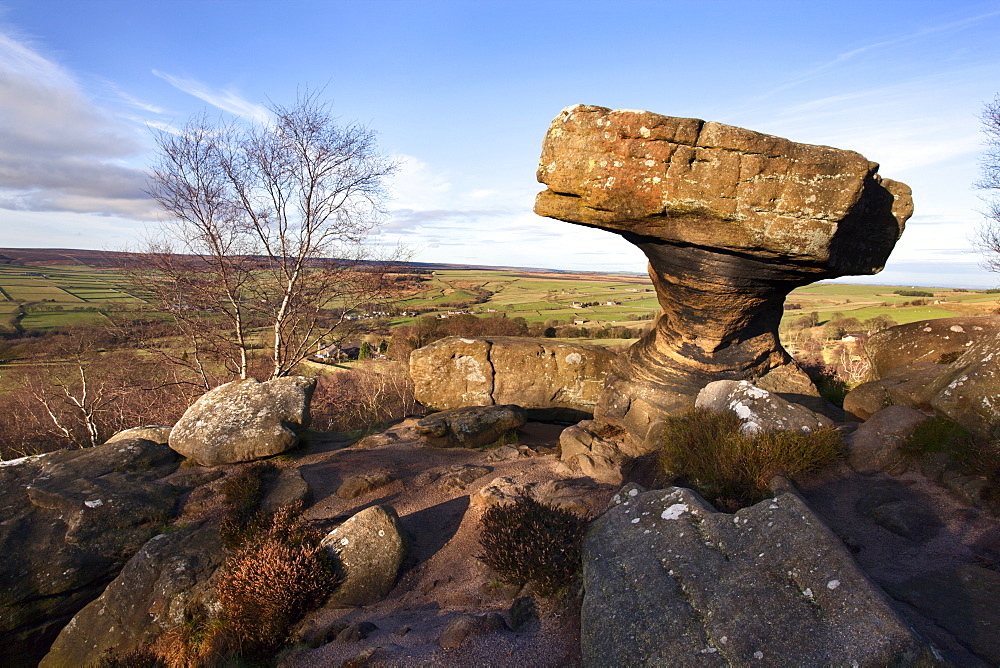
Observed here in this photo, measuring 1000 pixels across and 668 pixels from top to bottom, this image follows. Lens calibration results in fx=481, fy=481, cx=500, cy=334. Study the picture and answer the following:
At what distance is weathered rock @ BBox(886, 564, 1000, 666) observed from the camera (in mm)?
3798

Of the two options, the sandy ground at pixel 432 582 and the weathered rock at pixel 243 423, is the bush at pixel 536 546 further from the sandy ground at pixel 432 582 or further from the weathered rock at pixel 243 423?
the weathered rock at pixel 243 423

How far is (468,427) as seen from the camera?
12227mm

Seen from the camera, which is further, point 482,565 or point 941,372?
point 941,372

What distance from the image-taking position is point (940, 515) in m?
5.70

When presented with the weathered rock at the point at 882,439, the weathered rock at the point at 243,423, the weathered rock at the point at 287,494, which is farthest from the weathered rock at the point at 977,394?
the weathered rock at the point at 243,423

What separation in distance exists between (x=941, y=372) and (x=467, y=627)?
919 centimetres

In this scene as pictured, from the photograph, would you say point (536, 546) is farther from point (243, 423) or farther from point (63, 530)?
point (63, 530)

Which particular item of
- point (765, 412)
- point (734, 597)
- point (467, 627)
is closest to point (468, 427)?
point (765, 412)

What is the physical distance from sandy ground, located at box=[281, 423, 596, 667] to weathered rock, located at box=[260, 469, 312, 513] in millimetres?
248

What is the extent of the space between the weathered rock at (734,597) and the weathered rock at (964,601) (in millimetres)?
811

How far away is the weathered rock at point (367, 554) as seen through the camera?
655cm

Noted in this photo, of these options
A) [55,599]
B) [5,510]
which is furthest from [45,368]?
[55,599]

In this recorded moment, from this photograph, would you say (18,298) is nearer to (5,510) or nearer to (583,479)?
(5,510)

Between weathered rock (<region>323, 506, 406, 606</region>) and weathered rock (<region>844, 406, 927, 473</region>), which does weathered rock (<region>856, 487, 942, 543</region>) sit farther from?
weathered rock (<region>323, 506, 406, 606</region>)
